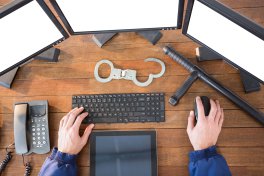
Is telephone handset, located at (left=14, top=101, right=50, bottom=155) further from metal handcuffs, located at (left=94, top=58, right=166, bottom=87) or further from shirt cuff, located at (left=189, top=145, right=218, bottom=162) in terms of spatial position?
shirt cuff, located at (left=189, top=145, right=218, bottom=162)

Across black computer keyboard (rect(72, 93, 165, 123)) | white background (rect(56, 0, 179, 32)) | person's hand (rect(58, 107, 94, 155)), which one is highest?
white background (rect(56, 0, 179, 32))

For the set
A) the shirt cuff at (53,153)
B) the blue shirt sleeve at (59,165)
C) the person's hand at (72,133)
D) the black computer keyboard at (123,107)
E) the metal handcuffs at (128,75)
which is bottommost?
the blue shirt sleeve at (59,165)

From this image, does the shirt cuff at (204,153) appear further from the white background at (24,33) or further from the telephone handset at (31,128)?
the white background at (24,33)

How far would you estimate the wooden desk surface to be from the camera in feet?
3.54

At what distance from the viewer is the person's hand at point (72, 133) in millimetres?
1099

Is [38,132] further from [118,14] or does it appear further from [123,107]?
[118,14]

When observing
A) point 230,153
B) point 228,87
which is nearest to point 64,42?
point 228,87

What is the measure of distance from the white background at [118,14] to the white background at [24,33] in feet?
0.26

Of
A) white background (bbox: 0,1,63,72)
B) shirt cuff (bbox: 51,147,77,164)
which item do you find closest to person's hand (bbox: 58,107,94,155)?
shirt cuff (bbox: 51,147,77,164)

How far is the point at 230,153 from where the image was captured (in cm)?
107

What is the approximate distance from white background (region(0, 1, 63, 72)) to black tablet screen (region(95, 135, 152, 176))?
43 cm

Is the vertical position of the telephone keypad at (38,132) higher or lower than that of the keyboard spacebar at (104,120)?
lower

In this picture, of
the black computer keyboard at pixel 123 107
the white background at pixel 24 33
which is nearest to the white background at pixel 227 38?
the black computer keyboard at pixel 123 107

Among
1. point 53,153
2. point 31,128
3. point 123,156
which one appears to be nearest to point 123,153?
point 123,156
